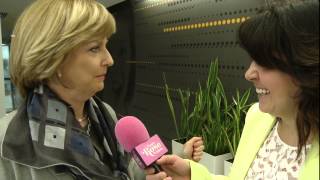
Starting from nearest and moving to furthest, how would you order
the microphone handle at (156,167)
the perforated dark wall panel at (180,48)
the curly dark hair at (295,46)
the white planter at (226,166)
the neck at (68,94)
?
the curly dark hair at (295,46), the microphone handle at (156,167), the neck at (68,94), the white planter at (226,166), the perforated dark wall panel at (180,48)

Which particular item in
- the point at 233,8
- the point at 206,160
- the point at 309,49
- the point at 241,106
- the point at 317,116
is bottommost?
the point at 206,160

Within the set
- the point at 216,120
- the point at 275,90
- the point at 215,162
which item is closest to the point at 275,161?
the point at 275,90

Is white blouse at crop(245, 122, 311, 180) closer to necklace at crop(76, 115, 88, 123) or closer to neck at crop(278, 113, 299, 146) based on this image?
neck at crop(278, 113, 299, 146)

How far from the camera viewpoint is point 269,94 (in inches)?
38.5

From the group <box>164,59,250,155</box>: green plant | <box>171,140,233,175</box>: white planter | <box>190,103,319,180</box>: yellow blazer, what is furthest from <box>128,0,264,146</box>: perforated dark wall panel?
<box>190,103,319,180</box>: yellow blazer

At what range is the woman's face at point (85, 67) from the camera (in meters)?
1.17

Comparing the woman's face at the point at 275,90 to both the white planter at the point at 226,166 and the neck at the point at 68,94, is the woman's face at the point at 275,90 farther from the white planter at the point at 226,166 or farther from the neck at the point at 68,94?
the white planter at the point at 226,166

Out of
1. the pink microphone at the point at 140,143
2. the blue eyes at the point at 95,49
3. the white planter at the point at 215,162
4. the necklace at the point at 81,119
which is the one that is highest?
the blue eyes at the point at 95,49

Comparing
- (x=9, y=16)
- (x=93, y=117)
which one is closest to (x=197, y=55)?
(x=93, y=117)

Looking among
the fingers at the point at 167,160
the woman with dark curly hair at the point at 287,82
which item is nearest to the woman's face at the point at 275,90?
the woman with dark curly hair at the point at 287,82

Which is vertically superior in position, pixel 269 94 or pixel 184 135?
pixel 269 94

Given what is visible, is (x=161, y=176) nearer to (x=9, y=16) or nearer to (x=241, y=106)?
(x=241, y=106)

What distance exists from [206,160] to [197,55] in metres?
1.13

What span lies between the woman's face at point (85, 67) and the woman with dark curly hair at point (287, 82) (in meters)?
0.38
